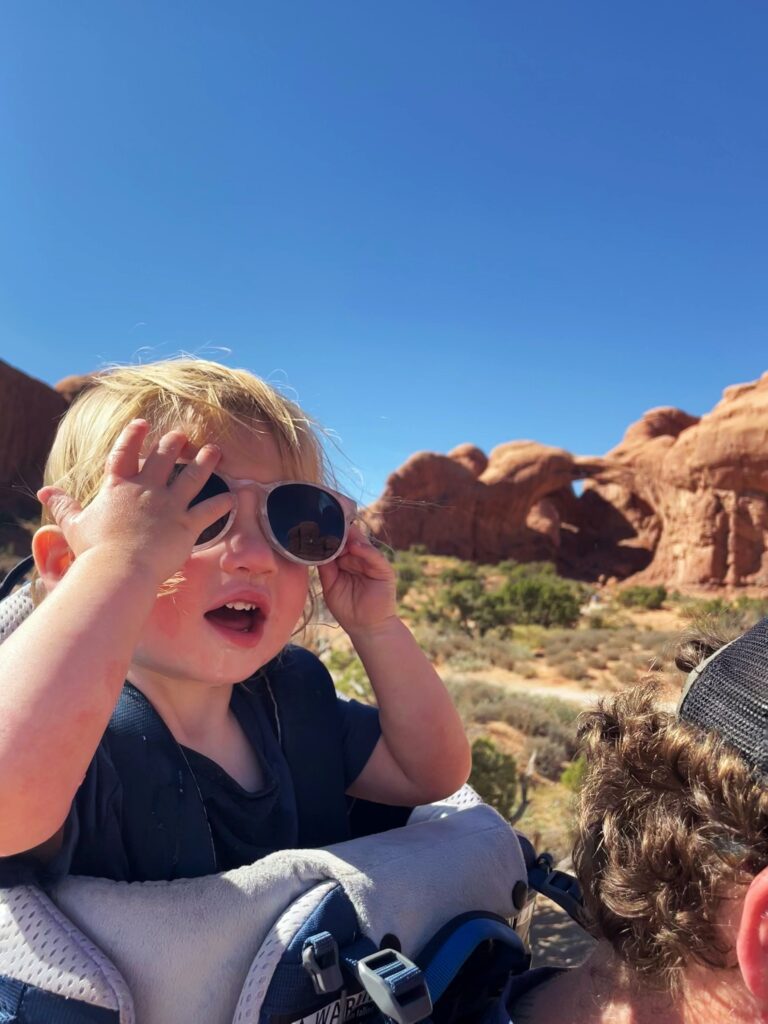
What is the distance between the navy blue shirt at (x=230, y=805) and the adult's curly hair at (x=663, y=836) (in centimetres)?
47

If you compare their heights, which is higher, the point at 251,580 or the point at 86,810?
the point at 251,580

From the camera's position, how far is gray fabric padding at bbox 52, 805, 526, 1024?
72 cm

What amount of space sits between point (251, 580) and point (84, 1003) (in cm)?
53

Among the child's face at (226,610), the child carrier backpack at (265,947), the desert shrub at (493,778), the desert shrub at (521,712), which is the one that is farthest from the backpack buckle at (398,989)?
the desert shrub at (521,712)

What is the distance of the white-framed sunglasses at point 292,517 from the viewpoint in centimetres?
102

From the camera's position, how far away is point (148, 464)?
3.13 ft

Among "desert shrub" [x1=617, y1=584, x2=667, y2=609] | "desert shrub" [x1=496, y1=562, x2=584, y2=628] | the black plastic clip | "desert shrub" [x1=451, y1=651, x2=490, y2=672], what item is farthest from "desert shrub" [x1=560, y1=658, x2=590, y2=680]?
the black plastic clip

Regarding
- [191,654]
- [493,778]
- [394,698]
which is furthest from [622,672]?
[191,654]

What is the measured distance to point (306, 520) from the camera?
113 cm

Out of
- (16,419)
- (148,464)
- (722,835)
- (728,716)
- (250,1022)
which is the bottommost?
(250,1022)

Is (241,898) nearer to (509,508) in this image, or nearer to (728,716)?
(728,716)

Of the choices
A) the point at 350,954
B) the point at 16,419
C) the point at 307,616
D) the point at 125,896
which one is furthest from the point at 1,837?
the point at 16,419

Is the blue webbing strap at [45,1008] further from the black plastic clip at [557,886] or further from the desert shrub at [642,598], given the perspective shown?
the desert shrub at [642,598]

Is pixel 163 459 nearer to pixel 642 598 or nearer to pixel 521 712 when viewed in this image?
pixel 521 712
